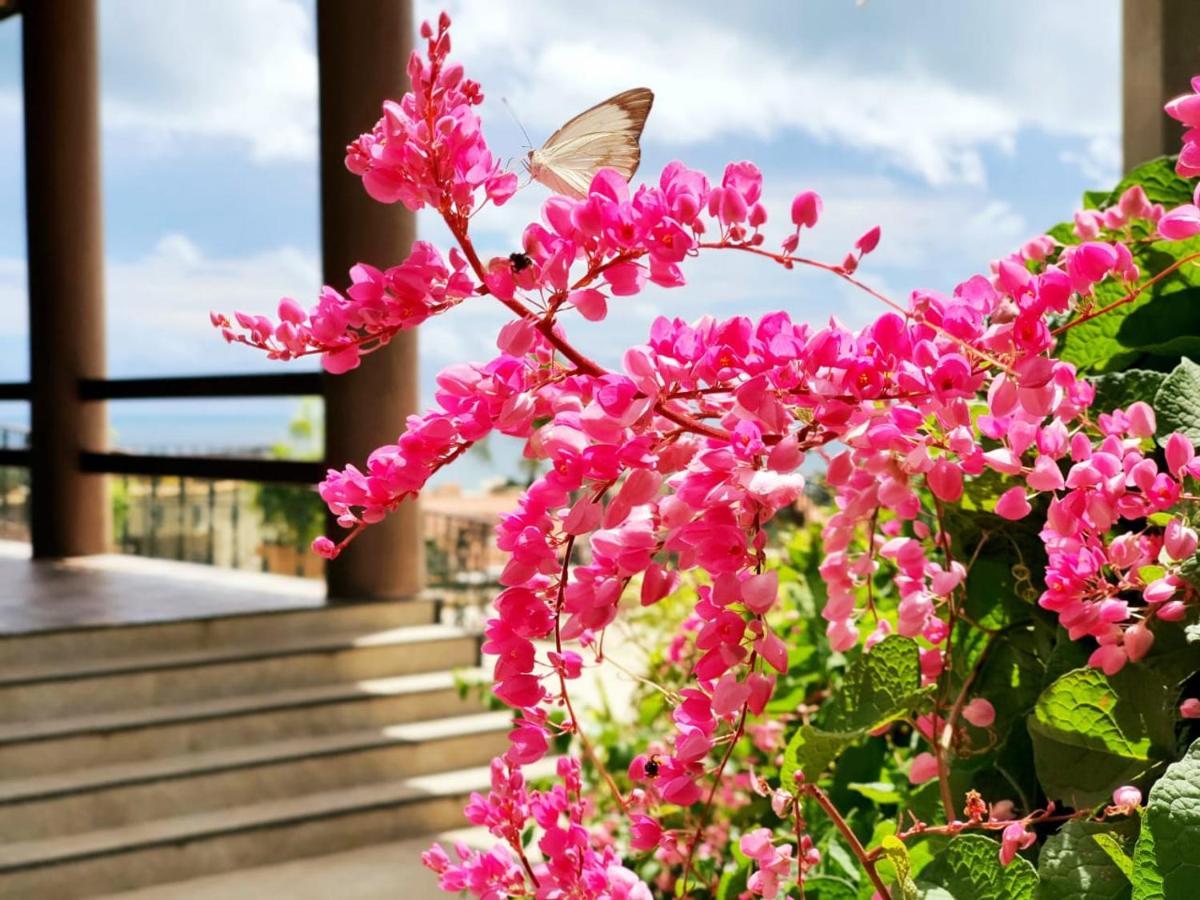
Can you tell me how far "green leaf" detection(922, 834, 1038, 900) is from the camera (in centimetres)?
52

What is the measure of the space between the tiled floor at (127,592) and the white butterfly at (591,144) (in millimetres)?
4099

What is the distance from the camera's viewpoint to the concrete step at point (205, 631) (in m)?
4.09

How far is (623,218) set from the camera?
43 cm

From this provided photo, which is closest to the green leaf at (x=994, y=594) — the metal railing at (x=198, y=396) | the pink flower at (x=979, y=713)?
the pink flower at (x=979, y=713)

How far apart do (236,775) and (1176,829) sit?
3.88 m

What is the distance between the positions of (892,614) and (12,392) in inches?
255

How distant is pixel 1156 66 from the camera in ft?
4.21

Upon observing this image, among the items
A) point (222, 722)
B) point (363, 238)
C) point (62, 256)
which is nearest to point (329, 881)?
point (222, 722)

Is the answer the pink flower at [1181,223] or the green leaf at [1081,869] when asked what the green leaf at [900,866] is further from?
the pink flower at [1181,223]

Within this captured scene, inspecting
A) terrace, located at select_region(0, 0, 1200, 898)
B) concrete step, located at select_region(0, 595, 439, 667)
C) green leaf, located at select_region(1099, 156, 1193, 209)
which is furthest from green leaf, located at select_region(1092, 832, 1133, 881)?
concrete step, located at select_region(0, 595, 439, 667)

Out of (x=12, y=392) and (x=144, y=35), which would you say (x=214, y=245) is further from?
(x=12, y=392)

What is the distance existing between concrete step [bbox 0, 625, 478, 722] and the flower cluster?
3881mm

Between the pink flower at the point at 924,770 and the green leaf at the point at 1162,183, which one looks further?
the green leaf at the point at 1162,183

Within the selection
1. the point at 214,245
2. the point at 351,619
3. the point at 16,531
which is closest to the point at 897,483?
the point at 351,619
